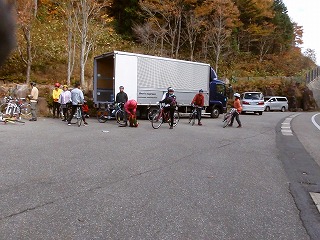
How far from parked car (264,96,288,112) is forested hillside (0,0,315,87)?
269 inches

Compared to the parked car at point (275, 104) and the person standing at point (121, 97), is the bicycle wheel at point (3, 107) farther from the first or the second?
the parked car at point (275, 104)

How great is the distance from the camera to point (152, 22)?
34.2 meters

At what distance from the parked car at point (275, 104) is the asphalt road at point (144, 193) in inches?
1152

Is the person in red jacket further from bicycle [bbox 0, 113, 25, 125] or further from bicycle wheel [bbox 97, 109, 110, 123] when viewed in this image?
bicycle [bbox 0, 113, 25, 125]

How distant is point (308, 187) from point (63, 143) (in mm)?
6247

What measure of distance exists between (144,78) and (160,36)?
714 inches

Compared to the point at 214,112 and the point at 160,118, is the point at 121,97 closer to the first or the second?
the point at 160,118

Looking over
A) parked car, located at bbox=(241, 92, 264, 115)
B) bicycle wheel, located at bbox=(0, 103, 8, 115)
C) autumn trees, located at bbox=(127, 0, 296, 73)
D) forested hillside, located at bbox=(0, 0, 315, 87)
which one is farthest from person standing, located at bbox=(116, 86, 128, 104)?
autumn trees, located at bbox=(127, 0, 296, 73)

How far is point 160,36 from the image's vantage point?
114 ft

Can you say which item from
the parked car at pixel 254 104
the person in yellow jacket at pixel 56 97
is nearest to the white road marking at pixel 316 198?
the person in yellow jacket at pixel 56 97

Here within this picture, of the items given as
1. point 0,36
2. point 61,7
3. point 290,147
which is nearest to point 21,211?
point 0,36

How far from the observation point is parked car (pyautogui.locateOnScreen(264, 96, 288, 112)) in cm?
3690

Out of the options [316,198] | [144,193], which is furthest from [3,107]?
[316,198]

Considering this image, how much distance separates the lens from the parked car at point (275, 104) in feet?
121
